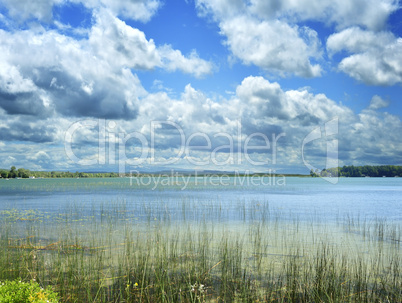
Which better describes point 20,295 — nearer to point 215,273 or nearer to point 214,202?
point 215,273

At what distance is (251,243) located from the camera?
10.8 metres

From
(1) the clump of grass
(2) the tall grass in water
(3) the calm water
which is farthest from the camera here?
(3) the calm water

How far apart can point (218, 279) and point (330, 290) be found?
241cm

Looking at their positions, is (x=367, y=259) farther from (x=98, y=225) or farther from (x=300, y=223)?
(x=98, y=225)

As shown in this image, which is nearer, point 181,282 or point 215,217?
point 181,282

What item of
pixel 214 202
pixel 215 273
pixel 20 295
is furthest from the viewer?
pixel 214 202

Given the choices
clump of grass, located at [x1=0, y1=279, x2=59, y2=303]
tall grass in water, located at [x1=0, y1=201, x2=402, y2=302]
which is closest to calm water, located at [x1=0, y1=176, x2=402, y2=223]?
tall grass in water, located at [x1=0, y1=201, x2=402, y2=302]

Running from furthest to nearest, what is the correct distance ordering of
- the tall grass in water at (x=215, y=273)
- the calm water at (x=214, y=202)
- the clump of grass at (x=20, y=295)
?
the calm water at (x=214, y=202) < the tall grass in water at (x=215, y=273) < the clump of grass at (x=20, y=295)

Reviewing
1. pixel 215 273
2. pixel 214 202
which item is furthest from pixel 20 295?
pixel 214 202

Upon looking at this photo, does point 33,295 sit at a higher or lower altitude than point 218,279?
higher

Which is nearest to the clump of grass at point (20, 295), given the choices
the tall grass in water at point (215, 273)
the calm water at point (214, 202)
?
the tall grass in water at point (215, 273)

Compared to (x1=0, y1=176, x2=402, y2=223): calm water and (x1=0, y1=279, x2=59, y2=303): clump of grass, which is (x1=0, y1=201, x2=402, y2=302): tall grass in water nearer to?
(x1=0, y1=279, x2=59, y2=303): clump of grass

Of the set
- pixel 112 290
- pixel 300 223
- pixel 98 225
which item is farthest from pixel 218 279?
pixel 300 223

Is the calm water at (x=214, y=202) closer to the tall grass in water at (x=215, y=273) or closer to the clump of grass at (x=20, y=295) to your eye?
the tall grass in water at (x=215, y=273)
